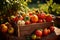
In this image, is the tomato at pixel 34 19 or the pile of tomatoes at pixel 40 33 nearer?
the pile of tomatoes at pixel 40 33

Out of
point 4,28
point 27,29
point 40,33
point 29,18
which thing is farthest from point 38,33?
point 4,28

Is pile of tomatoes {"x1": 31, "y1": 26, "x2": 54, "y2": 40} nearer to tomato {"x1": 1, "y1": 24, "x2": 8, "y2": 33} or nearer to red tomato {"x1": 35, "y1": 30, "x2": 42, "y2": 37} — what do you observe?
red tomato {"x1": 35, "y1": 30, "x2": 42, "y2": 37}

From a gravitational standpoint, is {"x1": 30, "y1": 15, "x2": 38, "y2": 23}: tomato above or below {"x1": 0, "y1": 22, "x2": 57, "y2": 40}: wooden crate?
above

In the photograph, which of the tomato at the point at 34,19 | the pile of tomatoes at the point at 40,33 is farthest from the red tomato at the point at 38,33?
the tomato at the point at 34,19

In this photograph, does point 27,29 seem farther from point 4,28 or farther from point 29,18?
point 4,28

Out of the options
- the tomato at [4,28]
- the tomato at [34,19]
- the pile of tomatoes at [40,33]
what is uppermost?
the tomato at [34,19]

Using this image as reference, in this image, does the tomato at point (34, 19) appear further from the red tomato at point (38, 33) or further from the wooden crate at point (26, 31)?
the red tomato at point (38, 33)

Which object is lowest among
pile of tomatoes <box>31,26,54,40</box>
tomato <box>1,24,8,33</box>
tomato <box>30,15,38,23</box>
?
pile of tomatoes <box>31,26,54,40</box>

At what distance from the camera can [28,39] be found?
8.13 ft

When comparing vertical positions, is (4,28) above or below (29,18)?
below

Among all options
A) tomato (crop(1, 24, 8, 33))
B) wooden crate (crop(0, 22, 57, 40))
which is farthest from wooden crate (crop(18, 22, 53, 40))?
tomato (crop(1, 24, 8, 33))

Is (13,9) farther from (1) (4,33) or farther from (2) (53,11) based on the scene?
(2) (53,11)

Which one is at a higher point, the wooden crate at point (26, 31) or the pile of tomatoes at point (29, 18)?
the pile of tomatoes at point (29, 18)

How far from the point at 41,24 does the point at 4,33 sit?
584 mm
